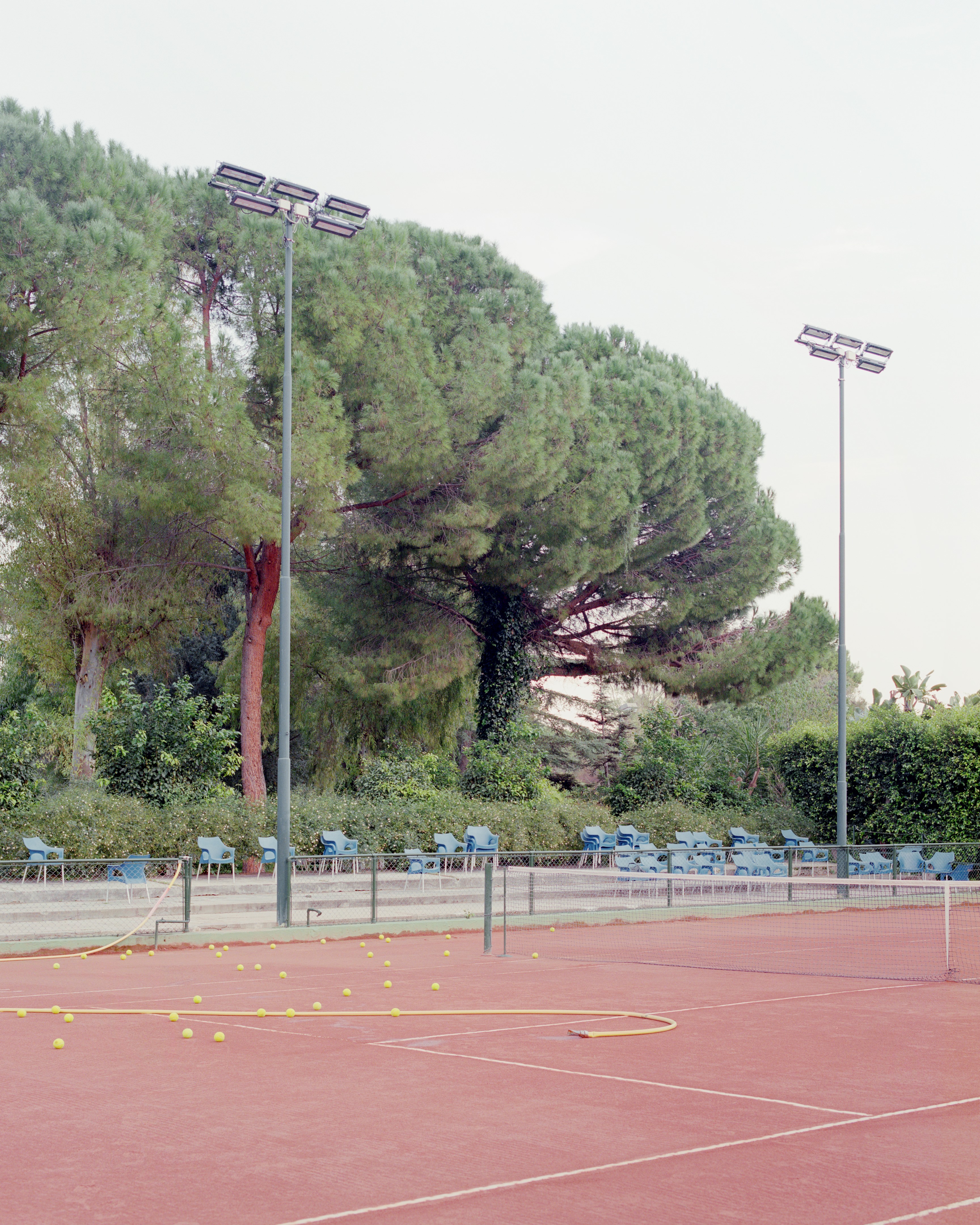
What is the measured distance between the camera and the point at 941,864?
25.6 meters

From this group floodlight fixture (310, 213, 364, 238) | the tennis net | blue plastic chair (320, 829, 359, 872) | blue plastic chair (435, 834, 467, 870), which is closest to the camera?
the tennis net

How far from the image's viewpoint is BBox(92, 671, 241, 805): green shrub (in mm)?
25859

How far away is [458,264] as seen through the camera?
3306cm

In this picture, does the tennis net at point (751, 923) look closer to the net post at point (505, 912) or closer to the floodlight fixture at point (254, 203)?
the net post at point (505, 912)

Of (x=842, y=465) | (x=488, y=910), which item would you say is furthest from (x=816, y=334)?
(x=488, y=910)

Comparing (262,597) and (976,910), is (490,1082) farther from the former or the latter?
(262,597)

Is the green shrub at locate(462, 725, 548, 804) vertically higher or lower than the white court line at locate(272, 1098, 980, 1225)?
higher

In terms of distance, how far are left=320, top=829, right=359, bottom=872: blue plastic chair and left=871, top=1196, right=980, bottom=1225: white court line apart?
1766 cm

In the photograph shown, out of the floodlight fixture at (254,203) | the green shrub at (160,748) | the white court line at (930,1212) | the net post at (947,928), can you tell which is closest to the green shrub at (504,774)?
the green shrub at (160,748)

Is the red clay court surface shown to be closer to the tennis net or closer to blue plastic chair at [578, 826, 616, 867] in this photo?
the tennis net

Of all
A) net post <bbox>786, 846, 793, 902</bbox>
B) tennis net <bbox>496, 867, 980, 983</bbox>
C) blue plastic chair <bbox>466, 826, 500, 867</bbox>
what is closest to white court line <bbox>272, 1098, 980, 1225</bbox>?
tennis net <bbox>496, 867, 980, 983</bbox>

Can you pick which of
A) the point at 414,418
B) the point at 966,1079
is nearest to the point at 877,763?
the point at 414,418

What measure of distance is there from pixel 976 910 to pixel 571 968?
35.8 ft

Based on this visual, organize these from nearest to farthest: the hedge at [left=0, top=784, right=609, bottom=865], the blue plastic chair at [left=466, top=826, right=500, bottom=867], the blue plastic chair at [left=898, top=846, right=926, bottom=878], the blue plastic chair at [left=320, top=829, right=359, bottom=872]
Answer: the hedge at [left=0, top=784, right=609, bottom=865]
the blue plastic chair at [left=320, top=829, right=359, bottom=872]
the blue plastic chair at [left=898, top=846, right=926, bottom=878]
the blue plastic chair at [left=466, top=826, right=500, bottom=867]
